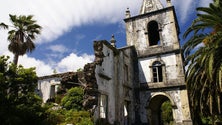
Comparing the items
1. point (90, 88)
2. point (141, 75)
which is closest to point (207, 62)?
point (90, 88)

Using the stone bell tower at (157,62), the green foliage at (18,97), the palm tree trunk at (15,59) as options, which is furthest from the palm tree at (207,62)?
the palm tree trunk at (15,59)

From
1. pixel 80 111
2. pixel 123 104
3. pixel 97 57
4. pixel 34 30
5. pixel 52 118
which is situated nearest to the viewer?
pixel 52 118

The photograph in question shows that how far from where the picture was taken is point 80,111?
45.6 feet

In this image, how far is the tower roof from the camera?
25048 millimetres

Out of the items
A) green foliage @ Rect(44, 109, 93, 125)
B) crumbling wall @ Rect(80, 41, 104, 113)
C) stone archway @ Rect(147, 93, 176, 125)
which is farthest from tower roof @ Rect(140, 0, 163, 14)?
green foliage @ Rect(44, 109, 93, 125)

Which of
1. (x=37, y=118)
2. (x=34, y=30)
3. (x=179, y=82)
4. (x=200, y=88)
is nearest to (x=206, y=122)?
(x=179, y=82)

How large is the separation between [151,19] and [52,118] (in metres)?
16.5

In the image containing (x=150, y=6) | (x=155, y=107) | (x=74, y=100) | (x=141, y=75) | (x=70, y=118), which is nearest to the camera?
(x=70, y=118)

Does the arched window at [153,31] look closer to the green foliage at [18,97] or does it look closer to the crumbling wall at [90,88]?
the crumbling wall at [90,88]

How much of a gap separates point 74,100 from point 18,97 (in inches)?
183

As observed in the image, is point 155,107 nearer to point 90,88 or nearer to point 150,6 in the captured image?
point 150,6

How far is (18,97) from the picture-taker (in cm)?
1094

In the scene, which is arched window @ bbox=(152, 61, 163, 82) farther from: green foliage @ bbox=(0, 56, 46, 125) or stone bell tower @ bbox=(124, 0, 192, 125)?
green foliage @ bbox=(0, 56, 46, 125)

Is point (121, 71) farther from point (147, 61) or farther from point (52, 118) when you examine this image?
point (52, 118)
